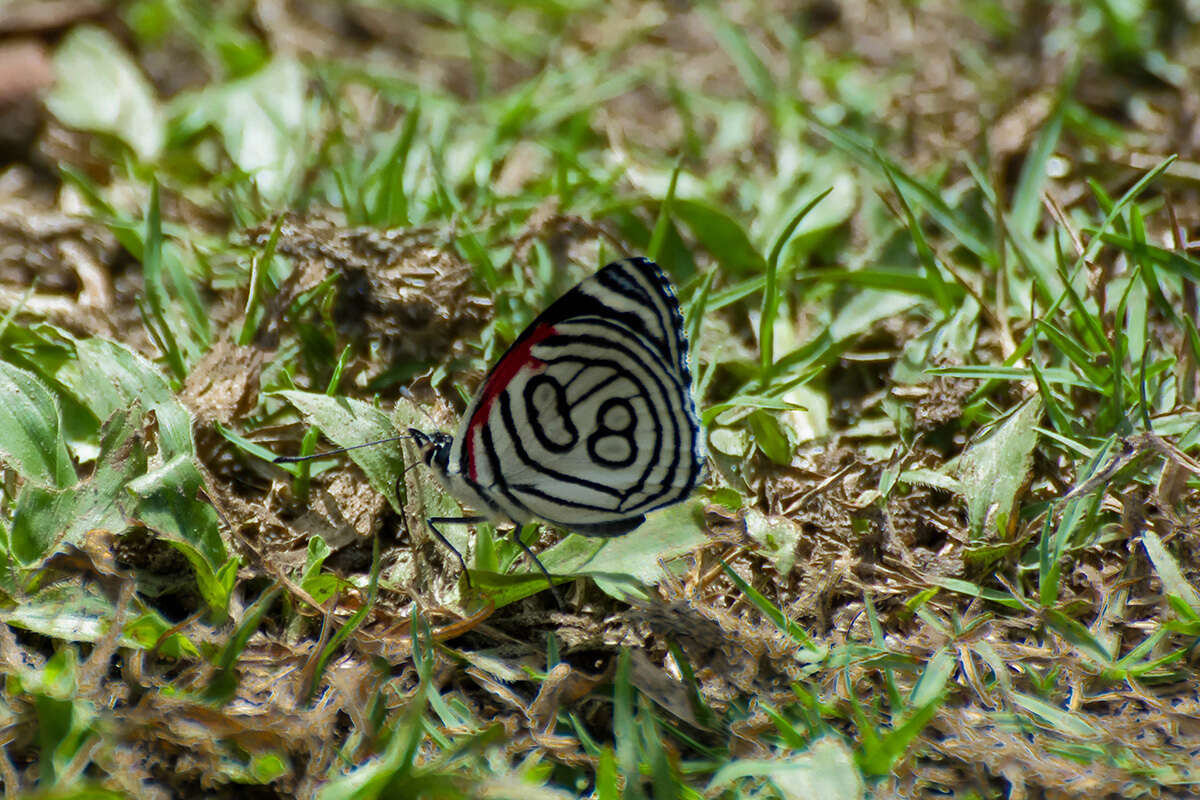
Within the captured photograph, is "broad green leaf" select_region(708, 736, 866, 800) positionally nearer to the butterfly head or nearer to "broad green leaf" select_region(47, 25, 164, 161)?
the butterfly head

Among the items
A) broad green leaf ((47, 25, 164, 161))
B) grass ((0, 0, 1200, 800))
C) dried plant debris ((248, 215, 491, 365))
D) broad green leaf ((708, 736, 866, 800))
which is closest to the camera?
broad green leaf ((708, 736, 866, 800))

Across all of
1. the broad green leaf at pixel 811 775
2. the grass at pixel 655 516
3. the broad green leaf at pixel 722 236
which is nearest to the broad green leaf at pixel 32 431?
the grass at pixel 655 516

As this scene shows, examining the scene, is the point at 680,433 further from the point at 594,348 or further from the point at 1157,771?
the point at 1157,771

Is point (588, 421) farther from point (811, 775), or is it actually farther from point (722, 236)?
point (722, 236)

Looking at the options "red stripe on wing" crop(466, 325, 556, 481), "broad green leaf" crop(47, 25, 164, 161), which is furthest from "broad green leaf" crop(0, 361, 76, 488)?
"broad green leaf" crop(47, 25, 164, 161)

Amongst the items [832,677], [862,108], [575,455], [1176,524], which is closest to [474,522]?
[575,455]

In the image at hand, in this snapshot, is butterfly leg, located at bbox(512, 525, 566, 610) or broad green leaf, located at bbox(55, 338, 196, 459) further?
broad green leaf, located at bbox(55, 338, 196, 459)

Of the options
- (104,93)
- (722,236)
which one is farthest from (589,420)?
(104,93)
